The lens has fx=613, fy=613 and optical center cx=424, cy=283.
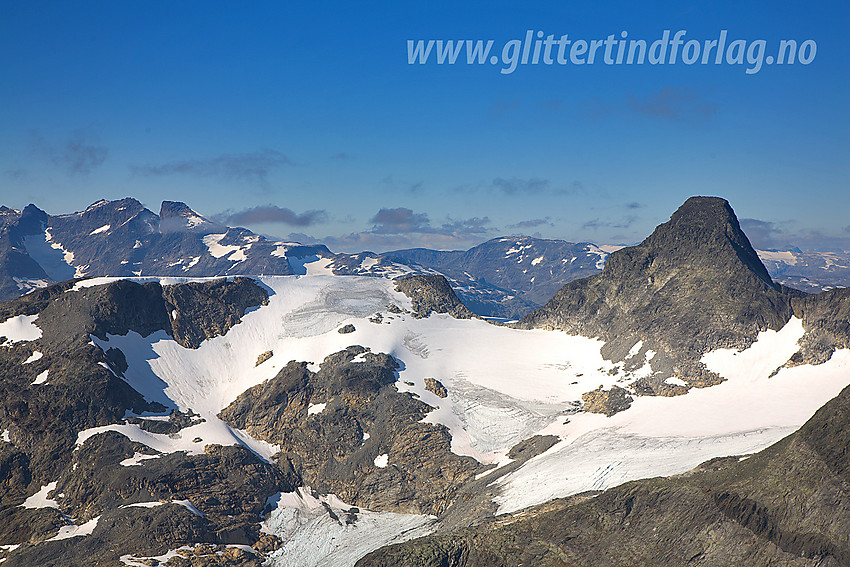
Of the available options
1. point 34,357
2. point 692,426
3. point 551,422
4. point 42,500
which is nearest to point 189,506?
point 42,500

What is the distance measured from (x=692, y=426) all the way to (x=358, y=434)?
89.7 metres

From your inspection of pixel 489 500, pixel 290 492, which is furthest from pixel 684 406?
pixel 290 492

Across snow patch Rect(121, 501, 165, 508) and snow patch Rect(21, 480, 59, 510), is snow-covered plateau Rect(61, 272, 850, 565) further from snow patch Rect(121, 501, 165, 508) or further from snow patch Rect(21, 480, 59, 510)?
snow patch Rect(21, 480, 59, 510)

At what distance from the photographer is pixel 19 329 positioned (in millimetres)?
183125

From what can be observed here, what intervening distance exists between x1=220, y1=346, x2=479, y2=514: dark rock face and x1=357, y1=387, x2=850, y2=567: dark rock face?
196ft

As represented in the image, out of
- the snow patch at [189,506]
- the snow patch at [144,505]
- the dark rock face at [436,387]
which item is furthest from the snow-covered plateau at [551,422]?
the snow patch at [189,506]

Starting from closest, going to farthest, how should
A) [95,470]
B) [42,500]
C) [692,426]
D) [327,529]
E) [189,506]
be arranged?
1. [189,506]
2. [42,500]
3. [95,470]
4. [327,529]
5. [692,426]

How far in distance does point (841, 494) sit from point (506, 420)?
361ft

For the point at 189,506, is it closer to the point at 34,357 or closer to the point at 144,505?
the point at 144,505

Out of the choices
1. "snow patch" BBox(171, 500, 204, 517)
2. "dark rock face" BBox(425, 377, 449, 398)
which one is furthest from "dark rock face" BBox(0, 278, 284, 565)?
"dark rock face" BBox(425, 377, 449, 398)

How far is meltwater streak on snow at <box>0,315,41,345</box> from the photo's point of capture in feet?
591

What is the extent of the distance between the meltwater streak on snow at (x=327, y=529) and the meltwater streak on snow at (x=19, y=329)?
296 feet

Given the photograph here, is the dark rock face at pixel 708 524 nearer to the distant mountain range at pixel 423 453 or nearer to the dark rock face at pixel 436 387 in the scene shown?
the distant mountain range at pixel 423 453

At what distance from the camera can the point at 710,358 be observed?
18638 centimetres
